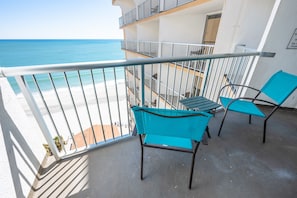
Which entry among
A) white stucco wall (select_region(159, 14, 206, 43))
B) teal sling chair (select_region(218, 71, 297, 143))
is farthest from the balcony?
→ white stucco wall (select_region(159, 14, 206, 43))

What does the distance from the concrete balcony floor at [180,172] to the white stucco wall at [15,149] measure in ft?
0.63

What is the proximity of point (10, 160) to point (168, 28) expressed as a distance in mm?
6337

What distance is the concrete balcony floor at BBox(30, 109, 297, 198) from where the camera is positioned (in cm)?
105

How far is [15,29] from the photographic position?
69.3ft

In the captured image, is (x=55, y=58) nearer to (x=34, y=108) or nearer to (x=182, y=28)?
(x=182, y=28)

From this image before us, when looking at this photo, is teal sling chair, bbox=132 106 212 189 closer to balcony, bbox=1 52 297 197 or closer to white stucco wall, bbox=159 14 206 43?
balcony, bbox=1 52 297 197

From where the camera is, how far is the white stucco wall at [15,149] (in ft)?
2.60

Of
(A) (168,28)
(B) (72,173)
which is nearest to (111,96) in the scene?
(A) (168,28)

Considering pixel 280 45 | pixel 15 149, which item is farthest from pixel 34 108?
pixel 280 45

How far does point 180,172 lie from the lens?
3.93 ft

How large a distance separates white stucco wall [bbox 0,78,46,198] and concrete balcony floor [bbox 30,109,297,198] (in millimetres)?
191

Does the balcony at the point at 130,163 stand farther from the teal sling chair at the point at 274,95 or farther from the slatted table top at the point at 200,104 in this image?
the slatted table top at the point at 200,104

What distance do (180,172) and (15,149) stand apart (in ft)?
4.51

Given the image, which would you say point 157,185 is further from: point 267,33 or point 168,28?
point 168,28
